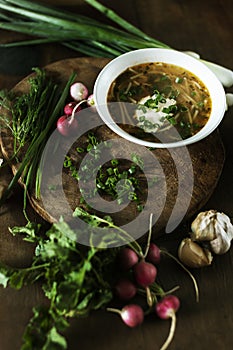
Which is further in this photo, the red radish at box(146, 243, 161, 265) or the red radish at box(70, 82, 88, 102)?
the red radish at box(70, 82, 88, 102)

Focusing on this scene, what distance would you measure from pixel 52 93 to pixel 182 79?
0.55m

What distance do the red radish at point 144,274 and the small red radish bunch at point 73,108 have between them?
66 centimetres

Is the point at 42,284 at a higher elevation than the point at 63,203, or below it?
below

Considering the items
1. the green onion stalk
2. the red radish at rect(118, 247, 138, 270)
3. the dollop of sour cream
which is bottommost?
the red radish at rect(118, 247, 138, 270)

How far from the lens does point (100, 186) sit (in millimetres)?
1992

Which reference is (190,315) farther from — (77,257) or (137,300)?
(77,257)

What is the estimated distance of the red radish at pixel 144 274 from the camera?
174 cm

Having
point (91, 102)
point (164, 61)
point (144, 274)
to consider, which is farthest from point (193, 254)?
point (164, 61)

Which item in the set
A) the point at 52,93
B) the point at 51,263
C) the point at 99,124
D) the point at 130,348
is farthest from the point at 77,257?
the point at 52,93

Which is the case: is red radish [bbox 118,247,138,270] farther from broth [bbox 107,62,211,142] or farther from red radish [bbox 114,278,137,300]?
broth [bbox 107,62,211,142]

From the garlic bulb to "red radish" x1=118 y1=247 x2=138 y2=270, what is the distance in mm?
286

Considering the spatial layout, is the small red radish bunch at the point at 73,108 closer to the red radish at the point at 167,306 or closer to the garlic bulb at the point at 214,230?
the garlic bulb at the point at 214,230

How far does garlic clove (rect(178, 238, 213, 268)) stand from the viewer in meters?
1.88

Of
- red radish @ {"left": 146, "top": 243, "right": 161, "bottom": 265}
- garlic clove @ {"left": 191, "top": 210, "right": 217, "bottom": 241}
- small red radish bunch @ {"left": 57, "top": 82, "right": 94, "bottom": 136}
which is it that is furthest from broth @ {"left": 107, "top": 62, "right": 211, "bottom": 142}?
red radish @ {"left": 146, "top": 243, "right": 161, "bottom": 265}
